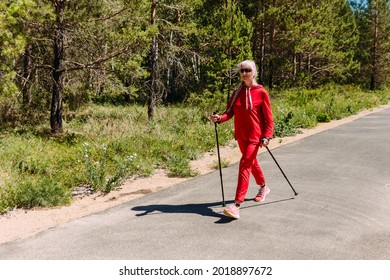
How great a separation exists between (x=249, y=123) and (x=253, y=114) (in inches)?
5.3

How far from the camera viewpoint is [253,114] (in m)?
5.46

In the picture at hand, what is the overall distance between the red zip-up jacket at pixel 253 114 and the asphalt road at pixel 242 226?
111 cm

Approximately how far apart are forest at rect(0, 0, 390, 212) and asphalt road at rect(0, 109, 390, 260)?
1346 mm

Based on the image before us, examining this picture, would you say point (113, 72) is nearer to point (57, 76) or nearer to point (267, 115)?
point (57, 76)

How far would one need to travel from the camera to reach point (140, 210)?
587cm

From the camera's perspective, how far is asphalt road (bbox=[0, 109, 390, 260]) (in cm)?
428

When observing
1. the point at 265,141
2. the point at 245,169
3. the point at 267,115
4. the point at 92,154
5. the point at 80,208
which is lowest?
the point at 80,208

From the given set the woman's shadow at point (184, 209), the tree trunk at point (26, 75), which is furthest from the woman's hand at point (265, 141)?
the tree trunk at point (26, 75)

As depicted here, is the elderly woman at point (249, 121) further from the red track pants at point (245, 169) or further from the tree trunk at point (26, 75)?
the tree trunk at point (26, 75)

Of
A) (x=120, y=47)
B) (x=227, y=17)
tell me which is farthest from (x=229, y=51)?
(x=120, y=47)

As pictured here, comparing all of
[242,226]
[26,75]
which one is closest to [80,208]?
[242,226]

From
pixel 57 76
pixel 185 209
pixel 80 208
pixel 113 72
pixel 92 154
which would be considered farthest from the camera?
pixel 57 76

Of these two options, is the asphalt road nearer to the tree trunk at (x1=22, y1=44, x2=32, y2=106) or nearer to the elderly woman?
the elderly woman

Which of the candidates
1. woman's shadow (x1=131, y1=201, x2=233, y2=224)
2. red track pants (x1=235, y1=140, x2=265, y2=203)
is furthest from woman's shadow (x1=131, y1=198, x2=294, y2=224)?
red track pants (x1=235, y1=140, x2=265, y2=203)
